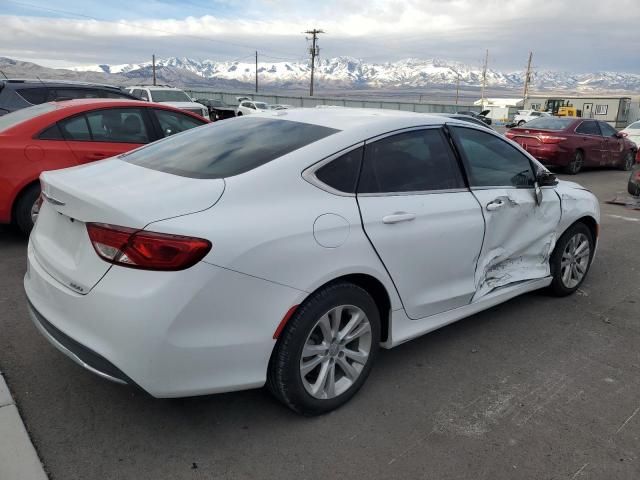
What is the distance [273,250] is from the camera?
7.94 ft

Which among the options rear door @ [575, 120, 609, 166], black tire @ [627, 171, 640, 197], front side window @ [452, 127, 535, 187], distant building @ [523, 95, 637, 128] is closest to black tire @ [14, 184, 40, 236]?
front side window @ [452, 127, 535, 187]

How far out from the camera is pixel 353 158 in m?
2.95

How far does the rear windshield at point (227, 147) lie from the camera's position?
2.80 meters

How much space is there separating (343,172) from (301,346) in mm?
943

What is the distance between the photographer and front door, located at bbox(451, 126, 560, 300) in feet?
11.8

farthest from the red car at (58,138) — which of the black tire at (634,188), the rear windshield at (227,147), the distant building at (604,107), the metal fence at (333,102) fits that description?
the distant building at (604,107)

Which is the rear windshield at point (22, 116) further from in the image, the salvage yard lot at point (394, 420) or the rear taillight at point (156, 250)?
the rear taillight at point (156, 250)

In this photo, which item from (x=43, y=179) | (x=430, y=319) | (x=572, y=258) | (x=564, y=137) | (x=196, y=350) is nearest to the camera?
(x=196, y=350)

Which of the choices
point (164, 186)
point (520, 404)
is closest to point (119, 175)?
point (164, 186)

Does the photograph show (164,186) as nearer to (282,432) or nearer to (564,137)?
(282,432)

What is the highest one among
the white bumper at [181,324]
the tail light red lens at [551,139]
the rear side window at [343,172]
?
the rear side window at [343,172]

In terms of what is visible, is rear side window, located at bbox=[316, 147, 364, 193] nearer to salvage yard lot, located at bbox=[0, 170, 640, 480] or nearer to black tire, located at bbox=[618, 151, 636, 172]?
salvage yard lot, located at bbox=[0, 170, 640, 480]

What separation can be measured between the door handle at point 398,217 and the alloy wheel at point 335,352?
502 mm

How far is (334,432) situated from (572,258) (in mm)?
2937
